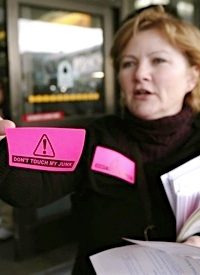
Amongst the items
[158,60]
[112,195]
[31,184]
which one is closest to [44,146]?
[31,184]

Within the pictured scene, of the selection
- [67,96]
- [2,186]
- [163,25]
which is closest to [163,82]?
[163,25]

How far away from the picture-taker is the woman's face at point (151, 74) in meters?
1.06

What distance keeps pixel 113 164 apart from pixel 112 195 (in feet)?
0.28

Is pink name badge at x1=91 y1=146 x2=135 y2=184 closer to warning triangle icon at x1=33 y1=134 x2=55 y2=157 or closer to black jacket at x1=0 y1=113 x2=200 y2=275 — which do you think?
black jacket at x1=0 y1=113 x2=200 y2=275

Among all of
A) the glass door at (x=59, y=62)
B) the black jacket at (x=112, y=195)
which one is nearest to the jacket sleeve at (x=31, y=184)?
the black jacket at (x=112, y=195)

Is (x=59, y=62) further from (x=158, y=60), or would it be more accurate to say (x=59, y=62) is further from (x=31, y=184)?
(x=31, y=184)

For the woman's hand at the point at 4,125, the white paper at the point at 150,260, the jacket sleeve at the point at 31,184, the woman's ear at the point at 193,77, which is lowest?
Answer: the white paper at the point at 150,260

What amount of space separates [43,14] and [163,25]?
205cm

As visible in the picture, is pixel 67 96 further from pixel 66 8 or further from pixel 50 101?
pixel 66 8

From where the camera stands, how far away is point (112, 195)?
1061mm

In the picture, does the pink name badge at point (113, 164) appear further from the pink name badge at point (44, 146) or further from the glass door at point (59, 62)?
the glass door at point (59, 62)

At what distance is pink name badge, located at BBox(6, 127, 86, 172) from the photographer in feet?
2.54

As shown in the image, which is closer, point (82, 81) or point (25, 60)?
point (25, 60)

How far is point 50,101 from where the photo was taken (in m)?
3.09
